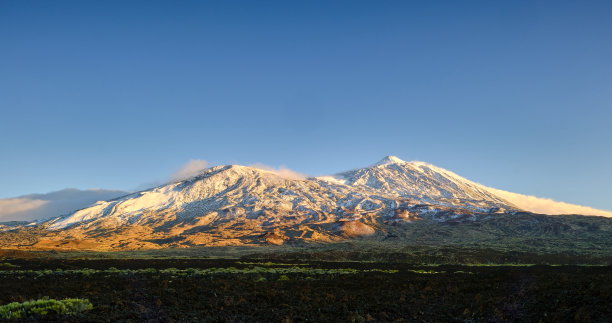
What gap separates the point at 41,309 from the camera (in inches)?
624

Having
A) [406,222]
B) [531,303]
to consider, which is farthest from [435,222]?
[531,303]

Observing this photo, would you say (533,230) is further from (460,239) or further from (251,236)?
(251,236)

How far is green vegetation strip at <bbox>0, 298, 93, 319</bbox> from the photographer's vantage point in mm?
15461

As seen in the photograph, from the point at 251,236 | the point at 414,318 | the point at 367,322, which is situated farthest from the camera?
the point at 251,236

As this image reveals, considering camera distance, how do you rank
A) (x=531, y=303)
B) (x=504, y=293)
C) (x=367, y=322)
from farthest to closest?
(x=504, y=293)
(x=531, y=303)
(x=367, y=322)

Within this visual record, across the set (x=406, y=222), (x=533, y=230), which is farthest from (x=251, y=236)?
(x=533, y=230)

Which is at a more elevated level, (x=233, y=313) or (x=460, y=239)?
(x=233, y=313)

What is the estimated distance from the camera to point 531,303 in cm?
1894

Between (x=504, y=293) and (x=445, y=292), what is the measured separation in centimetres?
382

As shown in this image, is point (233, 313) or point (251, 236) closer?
point (233, 313)

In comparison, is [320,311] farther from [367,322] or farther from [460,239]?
[460,239]

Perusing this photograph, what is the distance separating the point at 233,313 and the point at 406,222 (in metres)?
187

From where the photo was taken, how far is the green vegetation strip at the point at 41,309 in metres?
15.5

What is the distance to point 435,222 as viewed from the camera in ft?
627
